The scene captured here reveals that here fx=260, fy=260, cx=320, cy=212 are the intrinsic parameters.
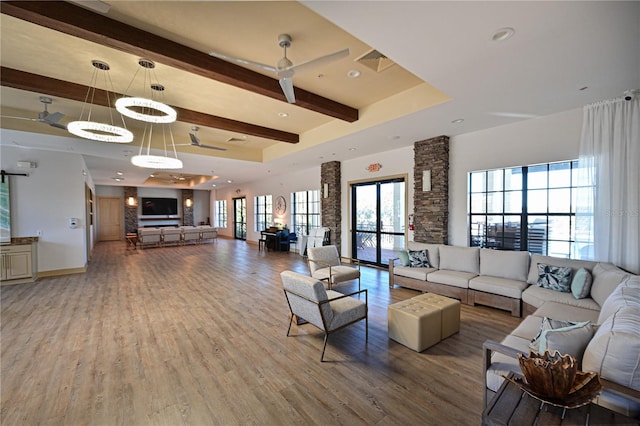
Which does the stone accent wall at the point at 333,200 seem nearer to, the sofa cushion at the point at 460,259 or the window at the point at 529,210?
the sofa cushion at the point at 460,259

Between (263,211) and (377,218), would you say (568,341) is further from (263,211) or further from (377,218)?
(263,211)

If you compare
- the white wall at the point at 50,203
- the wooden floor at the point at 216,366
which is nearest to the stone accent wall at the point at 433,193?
the wooden floor at the point at 216,366

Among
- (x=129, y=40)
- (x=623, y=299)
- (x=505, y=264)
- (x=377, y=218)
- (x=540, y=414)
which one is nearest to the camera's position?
(x=540, y=414)

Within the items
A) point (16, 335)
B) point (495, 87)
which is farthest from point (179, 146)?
point (495, 87)

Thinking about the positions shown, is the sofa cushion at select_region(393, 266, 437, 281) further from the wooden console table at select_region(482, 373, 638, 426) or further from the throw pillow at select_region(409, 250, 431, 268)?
the wooden console table at select_region(482, 373, 638, 426)

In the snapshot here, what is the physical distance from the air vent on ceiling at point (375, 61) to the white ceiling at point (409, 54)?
0.09 metres

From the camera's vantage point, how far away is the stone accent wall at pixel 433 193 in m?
5.54

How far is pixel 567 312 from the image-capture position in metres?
2.99

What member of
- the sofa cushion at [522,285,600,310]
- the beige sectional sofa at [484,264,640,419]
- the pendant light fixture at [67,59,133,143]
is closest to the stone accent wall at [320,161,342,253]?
the sofa cushion at [522,285,600,310]

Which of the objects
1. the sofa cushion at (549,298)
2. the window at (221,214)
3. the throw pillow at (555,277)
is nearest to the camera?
the sofa cushion at (549,298)

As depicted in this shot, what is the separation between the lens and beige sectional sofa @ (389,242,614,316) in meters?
3.66

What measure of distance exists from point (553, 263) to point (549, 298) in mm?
731

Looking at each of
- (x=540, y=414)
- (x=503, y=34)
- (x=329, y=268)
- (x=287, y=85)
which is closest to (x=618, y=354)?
(x=540, y=414)

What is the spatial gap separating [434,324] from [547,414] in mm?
1795
